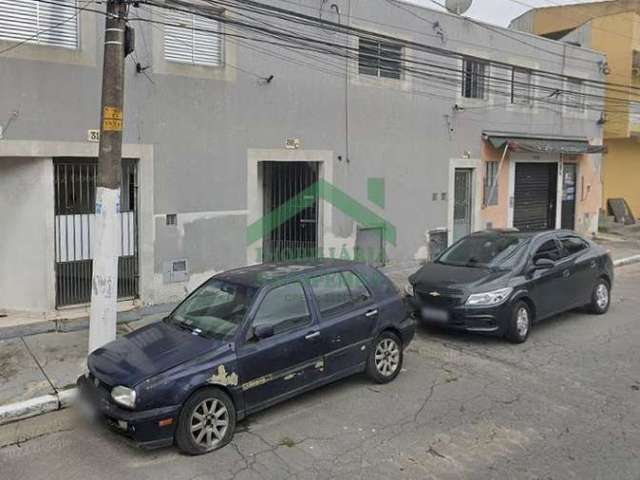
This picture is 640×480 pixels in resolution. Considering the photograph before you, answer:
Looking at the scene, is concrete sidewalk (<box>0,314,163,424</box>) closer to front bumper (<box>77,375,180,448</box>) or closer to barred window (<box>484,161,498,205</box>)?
front bumper (<box>77,375,180,448</box>)

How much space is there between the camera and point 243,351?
5086 millimetres

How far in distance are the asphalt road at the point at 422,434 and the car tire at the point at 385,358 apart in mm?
116

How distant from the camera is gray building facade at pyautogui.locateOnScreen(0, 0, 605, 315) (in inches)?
324

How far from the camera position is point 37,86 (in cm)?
793

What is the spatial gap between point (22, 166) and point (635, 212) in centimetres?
2416

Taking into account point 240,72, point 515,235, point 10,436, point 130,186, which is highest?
point 240,72

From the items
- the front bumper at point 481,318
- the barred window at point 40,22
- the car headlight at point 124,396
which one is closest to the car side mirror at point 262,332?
the car headlight at point 124,396

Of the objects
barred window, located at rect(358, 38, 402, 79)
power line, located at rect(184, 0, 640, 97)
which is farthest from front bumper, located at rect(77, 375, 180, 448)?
barred window, located at rect(358, 38, 402, 79)

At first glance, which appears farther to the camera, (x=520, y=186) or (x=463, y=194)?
(x=520, y=186)

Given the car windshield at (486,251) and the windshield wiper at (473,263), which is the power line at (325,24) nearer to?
the car windshield at (486,251)

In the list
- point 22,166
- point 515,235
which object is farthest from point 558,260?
point 22,166

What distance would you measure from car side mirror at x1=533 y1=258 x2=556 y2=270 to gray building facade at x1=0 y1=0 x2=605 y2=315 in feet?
14.7

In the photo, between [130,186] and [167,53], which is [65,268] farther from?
[167,53]

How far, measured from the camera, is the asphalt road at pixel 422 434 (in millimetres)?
4527
